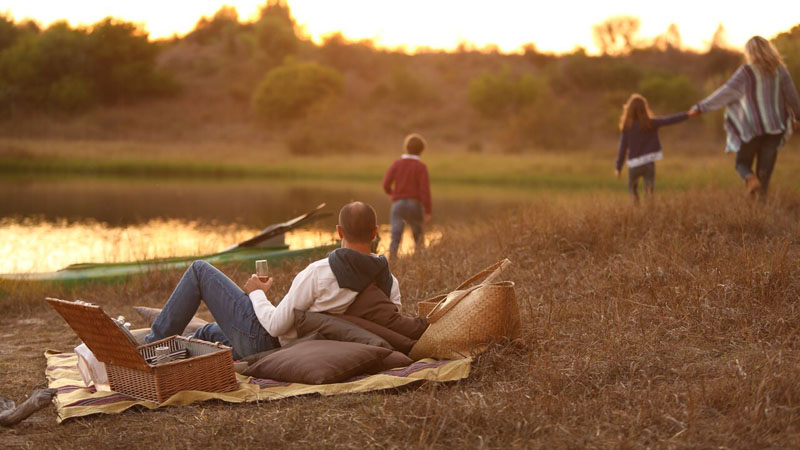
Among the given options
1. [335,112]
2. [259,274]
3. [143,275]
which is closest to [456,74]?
[335,112]

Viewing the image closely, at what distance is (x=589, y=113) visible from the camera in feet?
154

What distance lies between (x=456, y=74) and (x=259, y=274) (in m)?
53.9

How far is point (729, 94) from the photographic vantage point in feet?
32.0

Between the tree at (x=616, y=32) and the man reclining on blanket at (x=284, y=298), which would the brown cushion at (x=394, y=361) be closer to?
the man reclining on blanket at (x=284, y=298)

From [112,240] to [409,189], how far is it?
7.15 m

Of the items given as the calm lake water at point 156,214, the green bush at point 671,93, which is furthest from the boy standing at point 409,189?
the green bush at point 671,93

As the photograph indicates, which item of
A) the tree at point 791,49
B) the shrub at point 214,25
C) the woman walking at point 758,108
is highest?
the shrub at point 214,25

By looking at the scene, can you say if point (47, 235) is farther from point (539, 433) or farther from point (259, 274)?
point (539, 433)

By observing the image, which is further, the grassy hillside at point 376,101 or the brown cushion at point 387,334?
the grassy hillside at point 376,101

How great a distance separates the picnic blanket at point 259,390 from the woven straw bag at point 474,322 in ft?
0.49

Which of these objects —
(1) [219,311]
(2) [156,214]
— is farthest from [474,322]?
(2) [156,214]

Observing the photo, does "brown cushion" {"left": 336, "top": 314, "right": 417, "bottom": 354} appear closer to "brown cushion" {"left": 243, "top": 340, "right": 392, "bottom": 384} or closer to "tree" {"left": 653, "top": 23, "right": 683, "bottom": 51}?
"brown cushion" {"left": 243, "top": 340, "right": 392, "bottom": 384}

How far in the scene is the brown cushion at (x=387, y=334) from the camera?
5.24m

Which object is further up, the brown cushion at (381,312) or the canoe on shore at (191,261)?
the canoe on shore at (191,261)
